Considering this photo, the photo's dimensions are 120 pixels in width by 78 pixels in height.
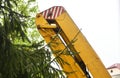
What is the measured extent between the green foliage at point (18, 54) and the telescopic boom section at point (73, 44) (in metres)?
2.19

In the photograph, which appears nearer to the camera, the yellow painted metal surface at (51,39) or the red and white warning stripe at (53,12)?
the yellow painted metal surface at (51,39)

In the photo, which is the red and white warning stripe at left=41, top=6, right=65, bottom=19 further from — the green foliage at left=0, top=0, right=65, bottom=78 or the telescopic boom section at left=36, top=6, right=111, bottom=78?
the green foliage at left=0, top=0, right=65, bottom=78

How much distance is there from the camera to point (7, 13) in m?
5.03

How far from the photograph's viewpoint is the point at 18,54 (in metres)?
4.85

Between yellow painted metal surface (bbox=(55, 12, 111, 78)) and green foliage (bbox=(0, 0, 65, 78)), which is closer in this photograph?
green foliage (bbox=(0, 0, 65, 78))

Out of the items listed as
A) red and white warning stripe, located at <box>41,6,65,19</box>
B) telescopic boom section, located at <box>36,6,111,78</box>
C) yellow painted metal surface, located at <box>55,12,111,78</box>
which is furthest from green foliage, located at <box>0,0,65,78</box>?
red and white warning stripe, located at <box>41,6,65,19</box>

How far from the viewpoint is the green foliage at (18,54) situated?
4.80 meters

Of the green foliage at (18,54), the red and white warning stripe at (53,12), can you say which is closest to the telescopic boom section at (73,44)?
the red and white warning stripe at (53,12)

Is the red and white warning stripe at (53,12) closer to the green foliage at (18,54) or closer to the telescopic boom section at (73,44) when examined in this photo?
the telescopic boom section at (73,44)

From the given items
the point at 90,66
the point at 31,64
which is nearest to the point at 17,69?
the point at 31,64

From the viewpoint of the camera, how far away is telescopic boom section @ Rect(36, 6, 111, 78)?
755cm

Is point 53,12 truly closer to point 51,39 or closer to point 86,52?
point 51,39

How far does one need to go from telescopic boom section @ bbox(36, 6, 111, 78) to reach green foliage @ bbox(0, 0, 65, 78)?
7.19 feet

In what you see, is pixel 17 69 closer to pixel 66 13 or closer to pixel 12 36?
pixel 12 36
